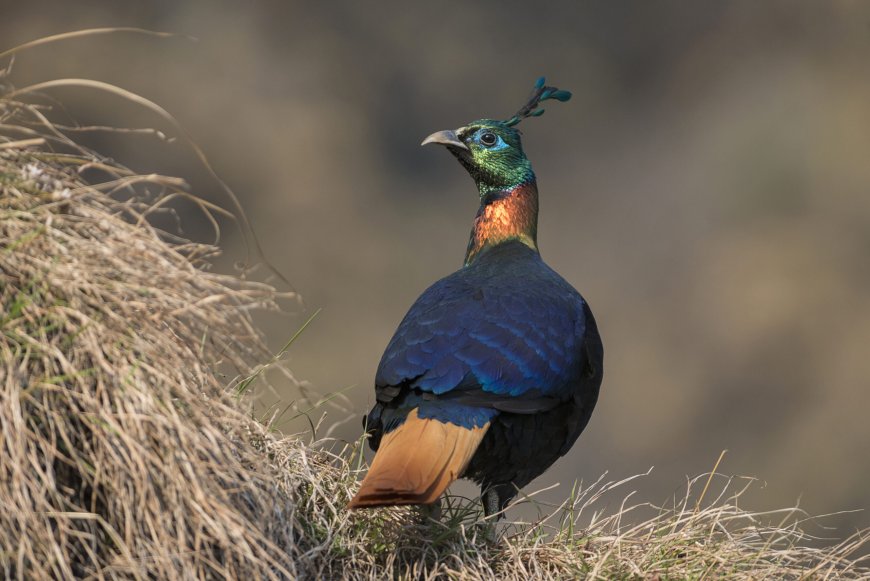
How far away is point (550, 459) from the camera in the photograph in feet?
10.4

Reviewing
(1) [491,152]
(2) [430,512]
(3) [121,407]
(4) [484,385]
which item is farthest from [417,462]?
(1) [491,152]

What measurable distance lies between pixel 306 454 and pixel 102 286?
0.82m

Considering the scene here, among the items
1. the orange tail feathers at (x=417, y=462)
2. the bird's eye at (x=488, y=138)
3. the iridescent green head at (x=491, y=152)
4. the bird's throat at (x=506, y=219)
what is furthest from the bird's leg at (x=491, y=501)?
the bird's eye at (x=488, y=138)

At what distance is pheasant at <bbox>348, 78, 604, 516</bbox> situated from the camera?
2643 mm

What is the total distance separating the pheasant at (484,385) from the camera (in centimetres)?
264

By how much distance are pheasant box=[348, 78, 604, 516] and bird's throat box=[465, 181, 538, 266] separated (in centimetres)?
18

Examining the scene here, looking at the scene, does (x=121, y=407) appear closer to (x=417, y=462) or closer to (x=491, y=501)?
(x=417, y=462)

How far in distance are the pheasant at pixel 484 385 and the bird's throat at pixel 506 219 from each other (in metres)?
0.18

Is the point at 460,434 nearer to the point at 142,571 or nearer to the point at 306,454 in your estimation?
the point at 306,454

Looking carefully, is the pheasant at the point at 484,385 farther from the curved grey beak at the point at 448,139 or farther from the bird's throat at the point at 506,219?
the curved grey beak at the point at 448,139

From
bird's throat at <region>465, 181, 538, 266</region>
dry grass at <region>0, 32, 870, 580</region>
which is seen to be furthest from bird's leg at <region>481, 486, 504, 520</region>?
bird's throat at <region>465, 181, 538, 266</region>

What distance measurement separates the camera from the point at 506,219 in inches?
149

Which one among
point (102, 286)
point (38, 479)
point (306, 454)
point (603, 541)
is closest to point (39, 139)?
point (102, 286)

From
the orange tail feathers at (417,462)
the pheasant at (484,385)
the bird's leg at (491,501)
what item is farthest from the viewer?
the bird's leg at (491,501)
